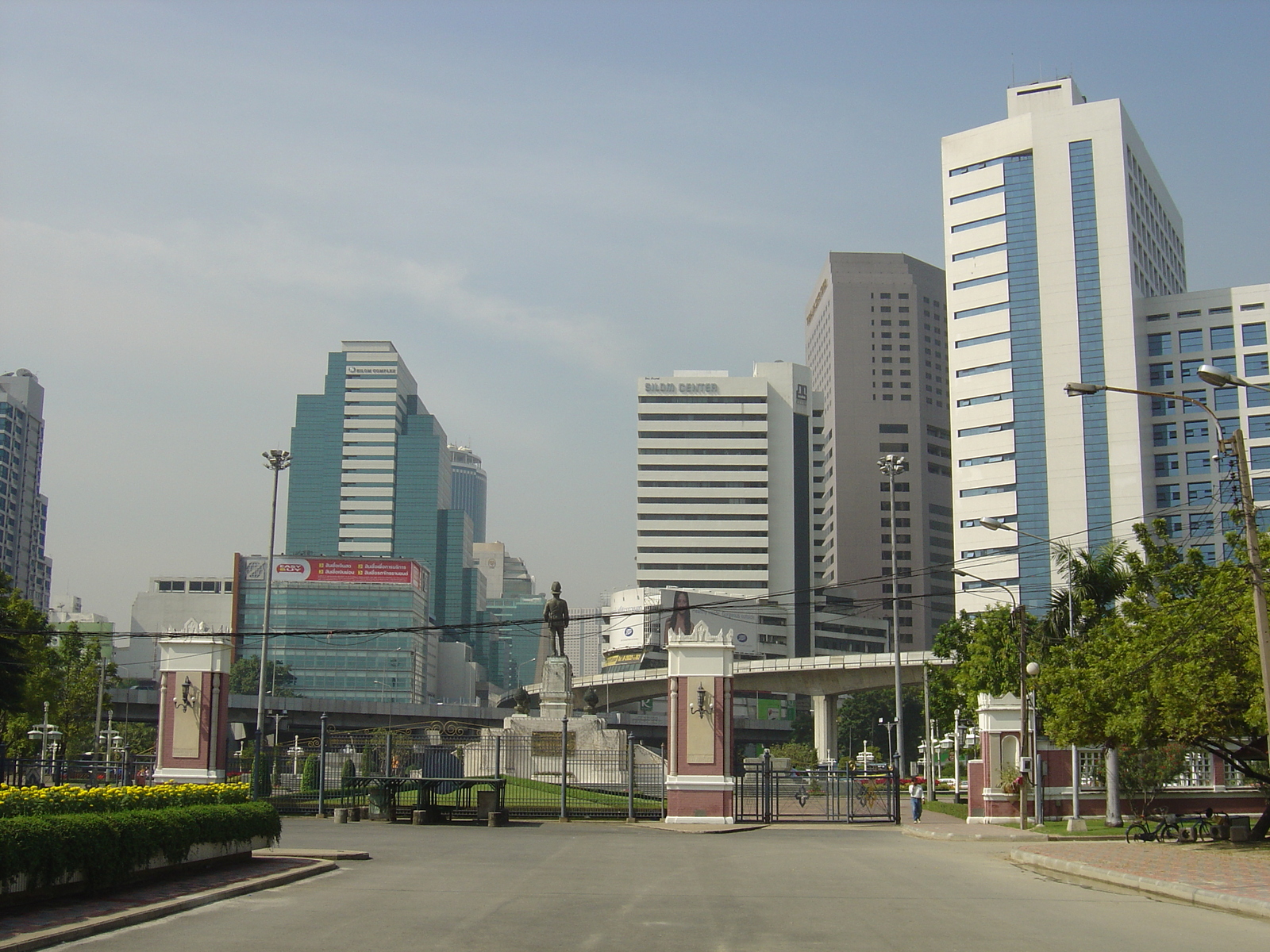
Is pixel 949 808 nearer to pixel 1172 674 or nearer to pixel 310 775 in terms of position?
pixel 1172 674

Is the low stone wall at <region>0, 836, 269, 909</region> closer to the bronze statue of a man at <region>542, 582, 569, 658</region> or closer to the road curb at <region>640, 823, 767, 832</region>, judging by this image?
the road curb at <region>640, 823, 767, 832</region>

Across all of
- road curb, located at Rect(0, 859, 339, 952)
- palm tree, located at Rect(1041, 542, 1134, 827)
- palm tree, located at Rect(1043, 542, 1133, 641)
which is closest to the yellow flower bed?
road curb, located at Rect(0, 859, 339, 952)

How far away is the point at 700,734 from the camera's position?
1323 inches

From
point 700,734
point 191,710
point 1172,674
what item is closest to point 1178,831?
point 1172,674

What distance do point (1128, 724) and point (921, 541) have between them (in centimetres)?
16974

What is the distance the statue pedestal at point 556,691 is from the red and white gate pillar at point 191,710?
17120 millimetres

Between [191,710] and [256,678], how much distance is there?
11706 centimetres

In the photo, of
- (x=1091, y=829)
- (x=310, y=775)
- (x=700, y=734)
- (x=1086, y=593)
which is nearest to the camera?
(x=1091, y=829)

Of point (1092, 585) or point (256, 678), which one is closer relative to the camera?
point (1092, 585)

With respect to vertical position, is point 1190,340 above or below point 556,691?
above

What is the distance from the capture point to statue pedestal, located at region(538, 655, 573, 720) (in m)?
51.1

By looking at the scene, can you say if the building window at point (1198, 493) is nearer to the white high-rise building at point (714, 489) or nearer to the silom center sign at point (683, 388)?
the white high-rise building at point (714, 489)

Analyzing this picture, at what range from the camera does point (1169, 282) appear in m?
125

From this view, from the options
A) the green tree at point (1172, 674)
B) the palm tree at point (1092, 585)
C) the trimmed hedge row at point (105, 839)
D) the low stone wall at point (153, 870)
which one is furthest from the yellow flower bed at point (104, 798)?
the palm tree at point (1092, 585)
